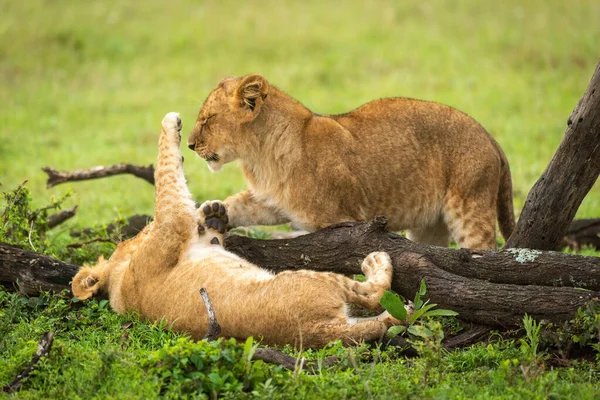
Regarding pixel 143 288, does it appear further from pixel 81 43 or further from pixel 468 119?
pixel 81 43

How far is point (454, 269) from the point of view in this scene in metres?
5.03

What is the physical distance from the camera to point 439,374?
4.27 m

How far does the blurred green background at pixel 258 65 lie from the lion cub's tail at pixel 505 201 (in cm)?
377

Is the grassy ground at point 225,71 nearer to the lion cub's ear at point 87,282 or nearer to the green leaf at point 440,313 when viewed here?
the lion cub's ear at point 87,282

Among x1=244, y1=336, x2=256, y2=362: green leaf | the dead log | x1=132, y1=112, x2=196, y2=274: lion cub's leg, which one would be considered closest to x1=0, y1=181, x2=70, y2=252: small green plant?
the dead log

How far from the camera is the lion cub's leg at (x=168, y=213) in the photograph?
5.50m

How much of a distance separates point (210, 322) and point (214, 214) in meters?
1.39

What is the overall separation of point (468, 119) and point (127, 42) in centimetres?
1000

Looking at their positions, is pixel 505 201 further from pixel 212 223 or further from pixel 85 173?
pixel 85 173

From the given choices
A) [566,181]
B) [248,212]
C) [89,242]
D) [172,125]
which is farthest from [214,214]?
[566,181]

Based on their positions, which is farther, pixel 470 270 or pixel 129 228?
pixel 129 228

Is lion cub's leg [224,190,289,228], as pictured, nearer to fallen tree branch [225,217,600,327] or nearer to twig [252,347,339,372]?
fallen tree branch [225,217,600,327]

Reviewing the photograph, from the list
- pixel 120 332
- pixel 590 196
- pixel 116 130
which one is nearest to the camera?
pixel 120 332

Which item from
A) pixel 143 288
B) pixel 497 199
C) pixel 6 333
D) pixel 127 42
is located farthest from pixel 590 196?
pixel 127 42
